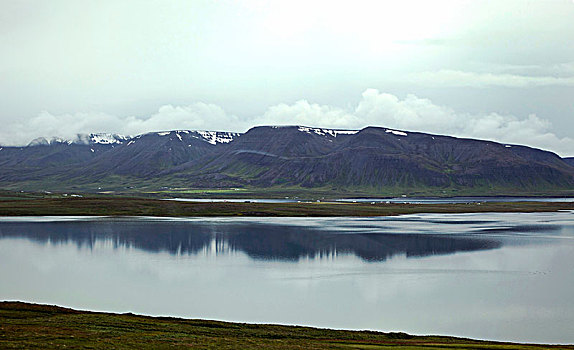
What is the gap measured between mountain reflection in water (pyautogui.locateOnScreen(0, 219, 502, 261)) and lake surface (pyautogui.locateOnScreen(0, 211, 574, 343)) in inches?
11.5

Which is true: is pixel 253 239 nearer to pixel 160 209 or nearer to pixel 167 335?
pixel 167 335

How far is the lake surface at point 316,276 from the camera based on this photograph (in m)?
41.7

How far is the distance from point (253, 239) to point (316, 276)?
3501cm

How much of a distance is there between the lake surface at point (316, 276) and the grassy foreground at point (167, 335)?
4030 mm

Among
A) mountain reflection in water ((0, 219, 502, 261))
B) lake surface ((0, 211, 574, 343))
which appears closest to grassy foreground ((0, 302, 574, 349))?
lake surface ((0, 211, 574, 343))

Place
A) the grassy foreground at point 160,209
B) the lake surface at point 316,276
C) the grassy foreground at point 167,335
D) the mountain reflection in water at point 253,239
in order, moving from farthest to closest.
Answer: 1. the grassy foreground at point 160,209
2. the mountain reflection in water at point 253,239
3. the lake surface at point 316,276
4. the grassy foreground at point 167,335

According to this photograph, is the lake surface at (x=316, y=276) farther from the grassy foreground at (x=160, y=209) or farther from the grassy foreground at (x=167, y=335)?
the grassy foreground at (x=160, y=209)

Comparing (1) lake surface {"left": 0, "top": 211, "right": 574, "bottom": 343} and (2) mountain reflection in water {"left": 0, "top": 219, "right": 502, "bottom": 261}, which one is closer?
(1) lake surface {"left": 0, "top": 211, "right": 574, "bottom": 343}

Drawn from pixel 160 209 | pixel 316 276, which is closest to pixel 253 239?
pixel 316 276

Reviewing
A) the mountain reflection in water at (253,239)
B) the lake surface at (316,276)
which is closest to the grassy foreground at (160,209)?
the mountain reflection in water at (253,239)

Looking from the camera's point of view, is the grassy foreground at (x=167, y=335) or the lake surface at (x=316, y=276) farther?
the lake surface at (x=316, y=276)

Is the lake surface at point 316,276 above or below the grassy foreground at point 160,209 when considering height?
below

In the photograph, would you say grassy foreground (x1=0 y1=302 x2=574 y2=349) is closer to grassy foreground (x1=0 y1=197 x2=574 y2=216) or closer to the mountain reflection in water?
the mountain reflection in water

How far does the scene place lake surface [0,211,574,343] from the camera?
4172 centimetres
